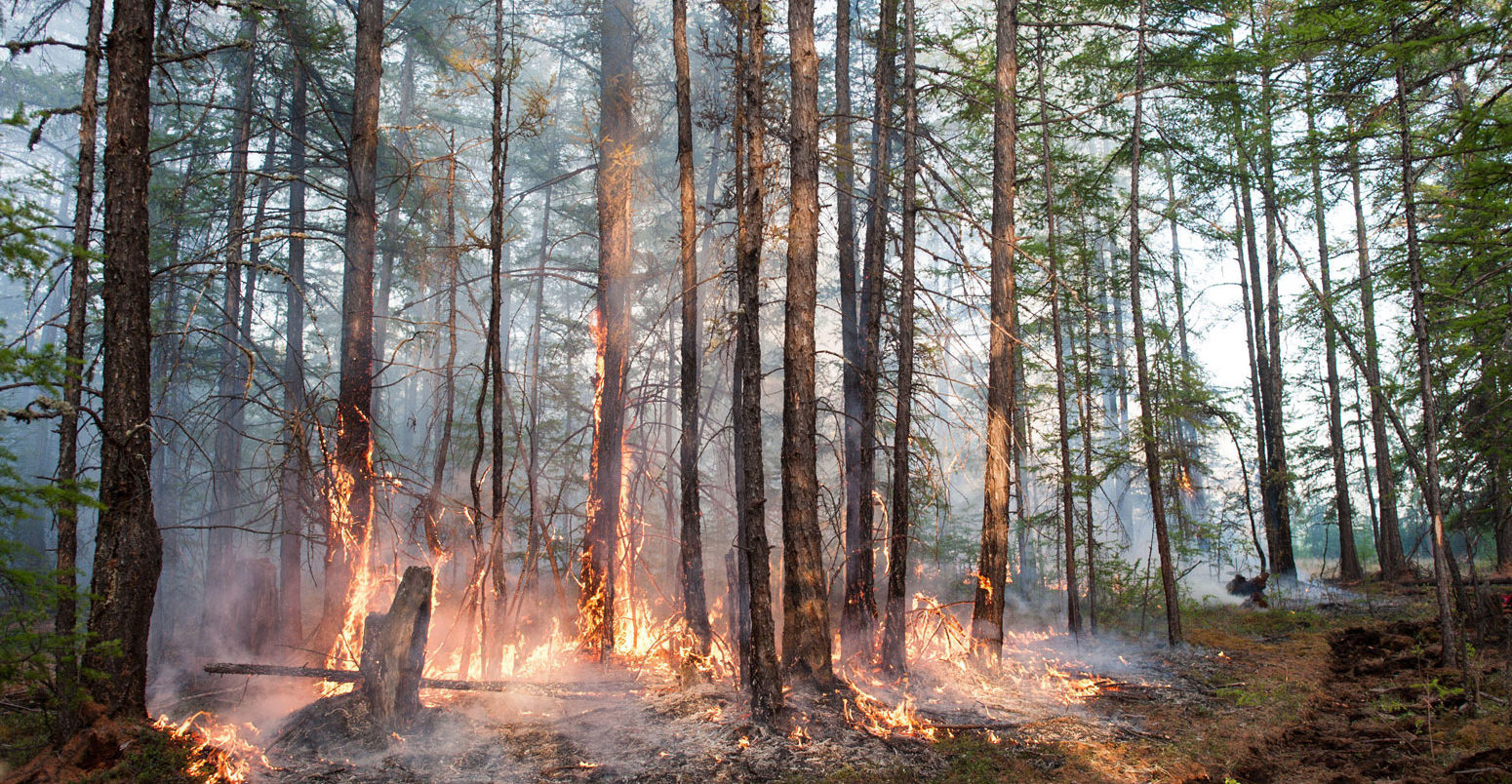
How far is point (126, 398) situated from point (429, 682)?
12.7 feet

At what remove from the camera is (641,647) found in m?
11.0

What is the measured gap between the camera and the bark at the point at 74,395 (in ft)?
17.5

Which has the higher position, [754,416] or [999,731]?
Result: [754,416]

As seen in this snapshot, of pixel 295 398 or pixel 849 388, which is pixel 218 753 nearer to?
pixel 295 398

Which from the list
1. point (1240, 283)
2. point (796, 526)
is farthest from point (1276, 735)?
point (1240, 283)

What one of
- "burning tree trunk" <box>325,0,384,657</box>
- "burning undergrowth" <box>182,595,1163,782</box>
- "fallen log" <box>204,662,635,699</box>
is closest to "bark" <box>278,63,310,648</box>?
"burning tree trunk" <box>325,0,384,657</box>

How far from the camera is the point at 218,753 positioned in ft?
18.7

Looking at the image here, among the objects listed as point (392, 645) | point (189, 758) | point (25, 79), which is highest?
point (25, 79)

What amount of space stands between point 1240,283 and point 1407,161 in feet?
30.3

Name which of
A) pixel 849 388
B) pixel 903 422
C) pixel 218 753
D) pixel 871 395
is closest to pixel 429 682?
pixel 218 753

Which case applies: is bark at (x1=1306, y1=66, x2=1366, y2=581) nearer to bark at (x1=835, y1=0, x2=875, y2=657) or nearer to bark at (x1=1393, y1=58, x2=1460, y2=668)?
bark at (x1=1393, y1=58, x2=1460, y2=668)

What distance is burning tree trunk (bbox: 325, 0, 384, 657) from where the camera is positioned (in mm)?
9320

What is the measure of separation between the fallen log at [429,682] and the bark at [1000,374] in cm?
501

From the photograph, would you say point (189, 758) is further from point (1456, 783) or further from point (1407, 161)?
point (1407, 161)
